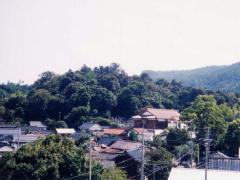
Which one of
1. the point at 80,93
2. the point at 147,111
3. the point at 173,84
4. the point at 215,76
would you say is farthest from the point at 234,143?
the point at 215,76

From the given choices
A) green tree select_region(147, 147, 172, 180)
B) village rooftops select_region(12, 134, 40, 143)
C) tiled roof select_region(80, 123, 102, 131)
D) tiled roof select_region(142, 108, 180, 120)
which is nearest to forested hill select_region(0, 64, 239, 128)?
tiled roof select_region(80, 123, 102, 131)

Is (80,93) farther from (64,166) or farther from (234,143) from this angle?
(64,166)

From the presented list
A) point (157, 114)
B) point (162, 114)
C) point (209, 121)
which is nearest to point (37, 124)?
point (157, 114)

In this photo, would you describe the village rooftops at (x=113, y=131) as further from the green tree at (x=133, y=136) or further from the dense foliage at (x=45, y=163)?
the dense foliage at (x=45, y=163)

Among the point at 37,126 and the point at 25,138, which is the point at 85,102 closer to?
the point at 37,126

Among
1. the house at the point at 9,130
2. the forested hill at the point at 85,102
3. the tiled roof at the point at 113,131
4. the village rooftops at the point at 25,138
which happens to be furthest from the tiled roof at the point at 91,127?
the village rooftops at the point at 25,138

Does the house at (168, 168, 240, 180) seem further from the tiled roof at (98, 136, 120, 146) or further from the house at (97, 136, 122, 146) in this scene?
the tiled roof at (98, 136, 120, 146)
